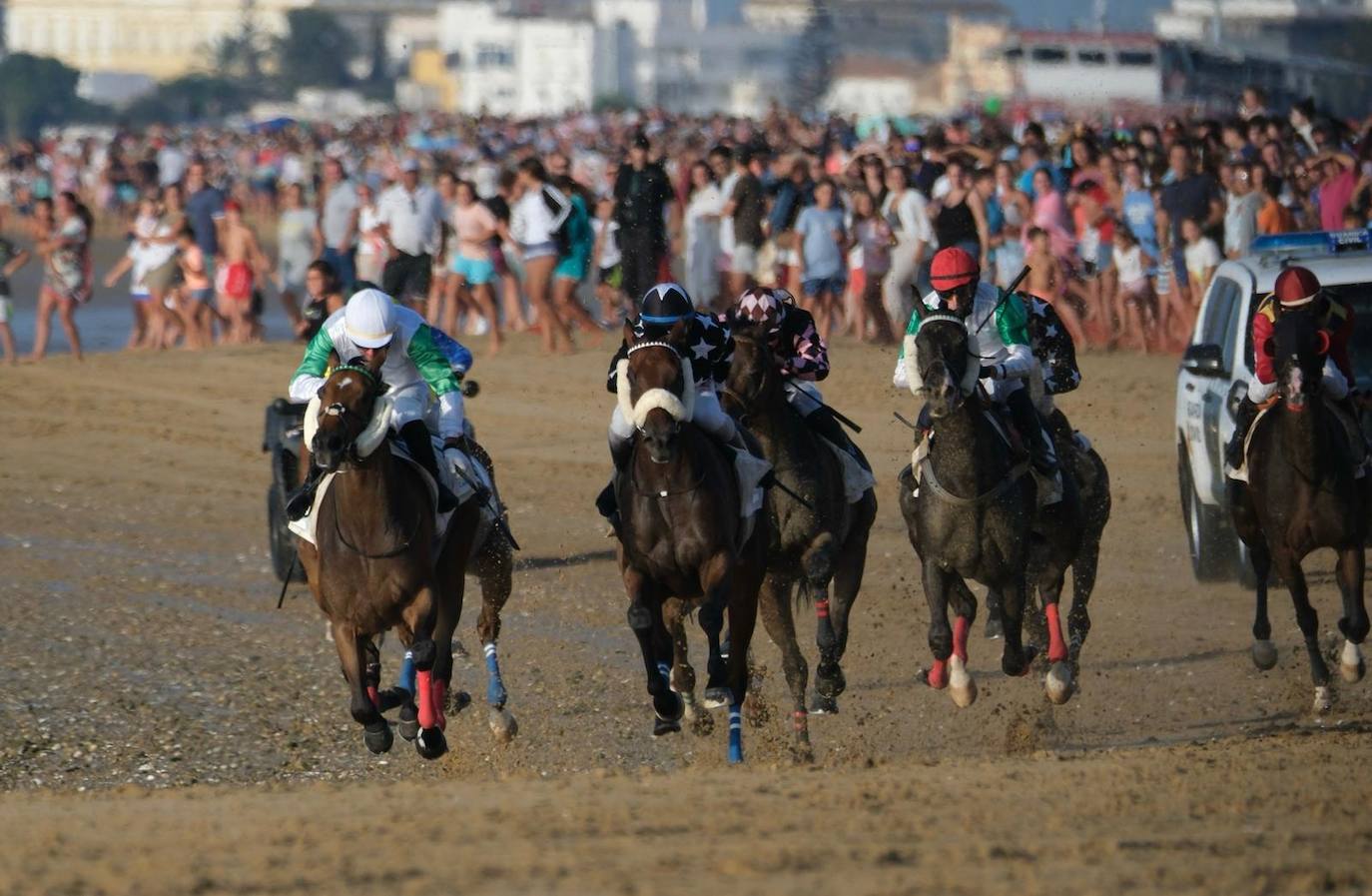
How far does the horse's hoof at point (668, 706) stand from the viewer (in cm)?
1033

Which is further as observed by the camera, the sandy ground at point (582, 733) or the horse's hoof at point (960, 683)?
the horse's hoof at point (960, 683)

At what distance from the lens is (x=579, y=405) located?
21797mm

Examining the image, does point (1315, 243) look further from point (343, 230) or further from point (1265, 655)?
point (343, 230)

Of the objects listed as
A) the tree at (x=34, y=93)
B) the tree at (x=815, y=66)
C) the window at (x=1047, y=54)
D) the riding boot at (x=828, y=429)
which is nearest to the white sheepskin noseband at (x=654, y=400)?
the riding boot at (x=828, y=429)

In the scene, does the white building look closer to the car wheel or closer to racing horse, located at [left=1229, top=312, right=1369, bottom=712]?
the car wheel

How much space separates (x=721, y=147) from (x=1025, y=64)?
28.9 meters

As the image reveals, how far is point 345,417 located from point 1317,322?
4.63 metres

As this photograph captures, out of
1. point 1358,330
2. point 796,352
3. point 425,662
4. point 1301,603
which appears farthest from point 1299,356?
point 425,662

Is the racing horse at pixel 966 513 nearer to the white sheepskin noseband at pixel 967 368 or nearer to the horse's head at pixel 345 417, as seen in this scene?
the white sheepskin noseband at pixel 967 368

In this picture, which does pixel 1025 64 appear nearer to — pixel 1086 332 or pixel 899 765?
pixel 1086 332

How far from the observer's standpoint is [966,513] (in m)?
11.2

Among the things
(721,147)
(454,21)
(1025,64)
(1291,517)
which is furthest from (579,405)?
(454,21)

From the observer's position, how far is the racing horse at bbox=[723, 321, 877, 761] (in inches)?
452

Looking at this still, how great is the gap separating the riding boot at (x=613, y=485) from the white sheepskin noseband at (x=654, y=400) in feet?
0.53
